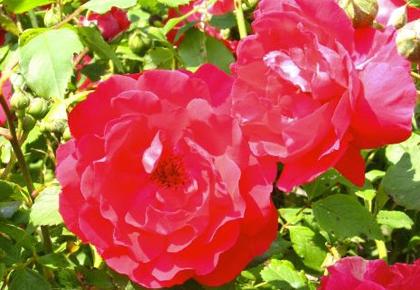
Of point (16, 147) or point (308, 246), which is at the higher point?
point (16, 147)

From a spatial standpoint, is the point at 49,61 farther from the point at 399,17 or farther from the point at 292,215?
the point at 292,215

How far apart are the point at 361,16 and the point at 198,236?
0.32 m

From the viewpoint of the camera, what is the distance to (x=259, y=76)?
3.15 feet

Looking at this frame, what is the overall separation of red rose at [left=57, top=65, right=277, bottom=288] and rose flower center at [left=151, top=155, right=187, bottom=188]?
0.04 m

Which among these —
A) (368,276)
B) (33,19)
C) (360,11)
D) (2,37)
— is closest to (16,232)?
(368,276)

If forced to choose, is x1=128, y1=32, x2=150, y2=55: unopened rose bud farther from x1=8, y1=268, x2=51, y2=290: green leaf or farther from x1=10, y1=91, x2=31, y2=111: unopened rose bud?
x1=8, y1=268, x2=51, y2=290: green leaf

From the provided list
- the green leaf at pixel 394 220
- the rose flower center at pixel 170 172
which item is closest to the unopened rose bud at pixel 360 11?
the rose flower center at pixel 170 172

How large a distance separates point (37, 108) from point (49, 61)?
0.67 ft

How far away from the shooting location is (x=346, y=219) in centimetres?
132

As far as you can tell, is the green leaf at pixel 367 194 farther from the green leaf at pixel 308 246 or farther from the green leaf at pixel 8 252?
the green leaf at pixel 8 252

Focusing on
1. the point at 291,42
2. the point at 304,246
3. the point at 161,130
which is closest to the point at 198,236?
the point at 161,130

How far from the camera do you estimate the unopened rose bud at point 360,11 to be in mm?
943

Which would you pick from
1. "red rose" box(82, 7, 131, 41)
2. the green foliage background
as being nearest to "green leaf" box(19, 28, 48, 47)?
the green foliage background

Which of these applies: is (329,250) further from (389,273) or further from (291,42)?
(291,42)
